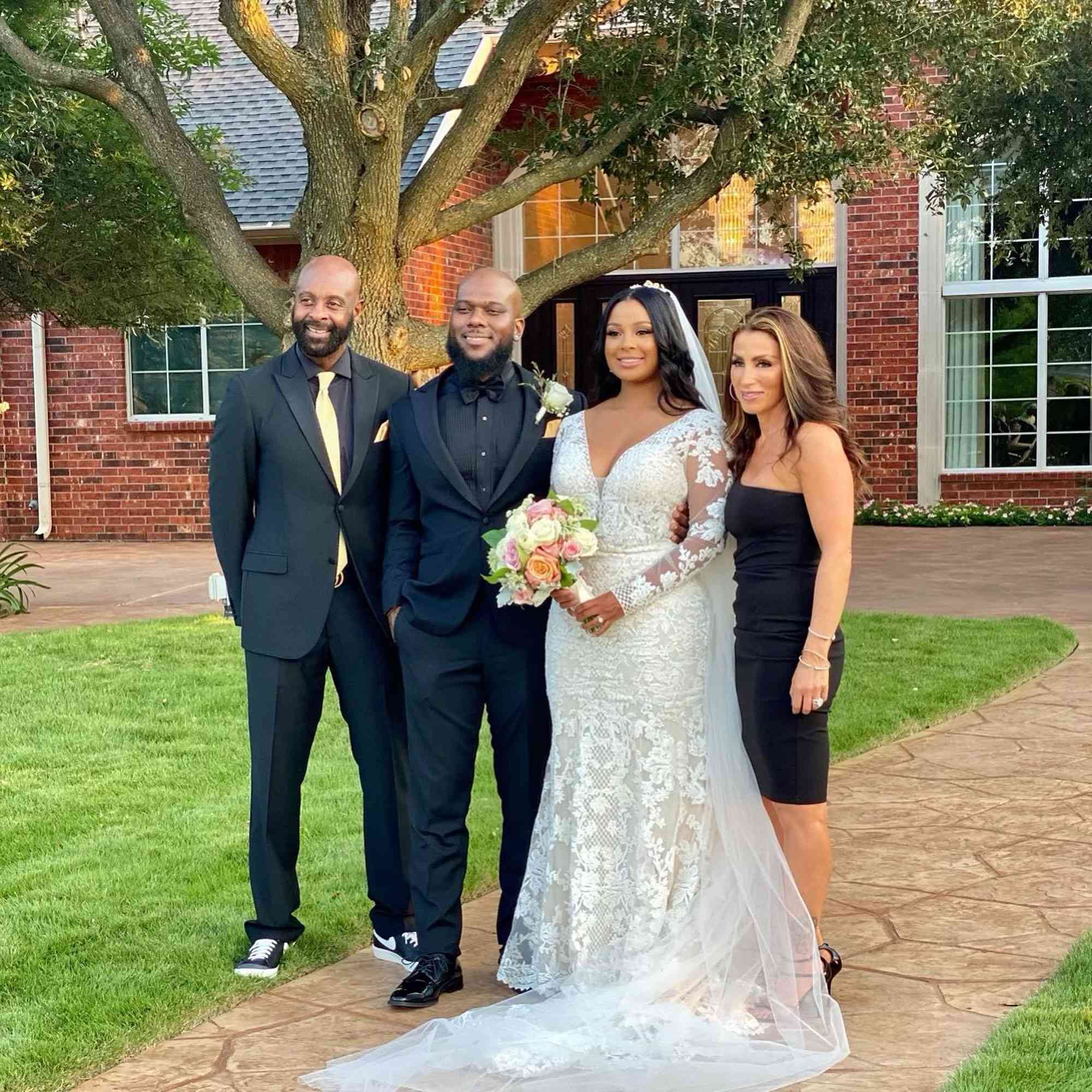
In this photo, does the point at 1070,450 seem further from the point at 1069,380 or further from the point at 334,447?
the point at 334,447

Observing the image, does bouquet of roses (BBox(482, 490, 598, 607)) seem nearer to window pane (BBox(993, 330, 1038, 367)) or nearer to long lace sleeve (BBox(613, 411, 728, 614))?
long lace sleeve (BBox(613, 411, 728, 614))

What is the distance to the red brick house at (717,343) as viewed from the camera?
18.4m

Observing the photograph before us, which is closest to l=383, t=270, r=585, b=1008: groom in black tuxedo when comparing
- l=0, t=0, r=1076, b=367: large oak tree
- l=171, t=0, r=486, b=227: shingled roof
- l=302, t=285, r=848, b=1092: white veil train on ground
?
l=302, t=285, r=848, b=1092: white veil train on ground

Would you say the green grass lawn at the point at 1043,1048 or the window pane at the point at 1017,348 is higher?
the window pane at the point at 1017,348

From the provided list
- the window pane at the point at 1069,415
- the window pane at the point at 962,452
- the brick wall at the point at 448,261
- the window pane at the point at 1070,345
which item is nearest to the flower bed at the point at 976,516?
the window pane at the point at 962,452

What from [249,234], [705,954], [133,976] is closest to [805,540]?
[705,954]

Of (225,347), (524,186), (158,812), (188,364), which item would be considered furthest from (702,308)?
(158,812)

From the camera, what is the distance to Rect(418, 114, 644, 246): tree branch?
31.5 ft

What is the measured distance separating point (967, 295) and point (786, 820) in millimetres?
15287

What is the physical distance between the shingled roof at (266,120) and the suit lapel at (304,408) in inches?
481

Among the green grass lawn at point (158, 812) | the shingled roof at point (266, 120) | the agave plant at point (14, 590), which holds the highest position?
the shingled roof at point (266, 120)

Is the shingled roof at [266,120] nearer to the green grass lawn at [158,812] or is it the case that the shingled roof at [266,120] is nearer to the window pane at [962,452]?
the window pane at [962,452]

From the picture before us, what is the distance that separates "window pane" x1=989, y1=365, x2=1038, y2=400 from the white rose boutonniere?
1517cm

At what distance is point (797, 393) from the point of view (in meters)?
4.11
